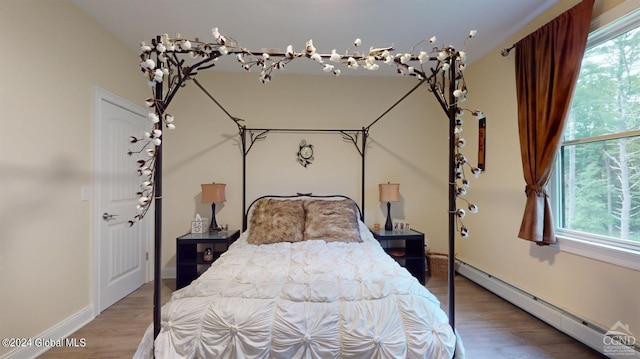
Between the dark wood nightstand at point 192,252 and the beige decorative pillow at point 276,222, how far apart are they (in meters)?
0.38


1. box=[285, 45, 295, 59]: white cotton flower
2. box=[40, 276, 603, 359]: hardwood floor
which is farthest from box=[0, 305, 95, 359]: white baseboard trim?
box=[285, 45, 295, 59]: white cotton flower

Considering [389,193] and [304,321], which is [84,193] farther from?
[389,193]

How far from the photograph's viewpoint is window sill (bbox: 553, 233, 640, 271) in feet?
5.68

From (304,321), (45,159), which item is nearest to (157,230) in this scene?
(304,321)

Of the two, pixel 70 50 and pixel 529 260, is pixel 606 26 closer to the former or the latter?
pixel 529 260

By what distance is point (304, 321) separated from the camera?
1346 mm

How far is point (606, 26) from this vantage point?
6.14ft

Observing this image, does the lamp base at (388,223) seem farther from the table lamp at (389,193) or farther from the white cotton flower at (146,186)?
the white cotton flower at (146,186)

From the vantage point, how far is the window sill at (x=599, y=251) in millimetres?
1730

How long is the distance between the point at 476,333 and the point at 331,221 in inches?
63.1

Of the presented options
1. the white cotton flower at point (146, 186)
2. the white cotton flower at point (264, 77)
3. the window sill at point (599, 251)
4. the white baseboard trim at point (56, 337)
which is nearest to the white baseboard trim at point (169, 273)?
the white baseboard trim at point (56, 337)

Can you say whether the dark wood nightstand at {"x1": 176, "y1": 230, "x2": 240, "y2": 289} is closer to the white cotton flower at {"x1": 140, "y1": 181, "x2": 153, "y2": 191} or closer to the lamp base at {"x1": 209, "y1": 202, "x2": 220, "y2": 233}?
the lamp base at {"x1": 209, "y1": 202, "x2": 220, "y2": 233}

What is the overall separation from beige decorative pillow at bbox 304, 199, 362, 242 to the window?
1.83 meters

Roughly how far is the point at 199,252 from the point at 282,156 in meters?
1.61
